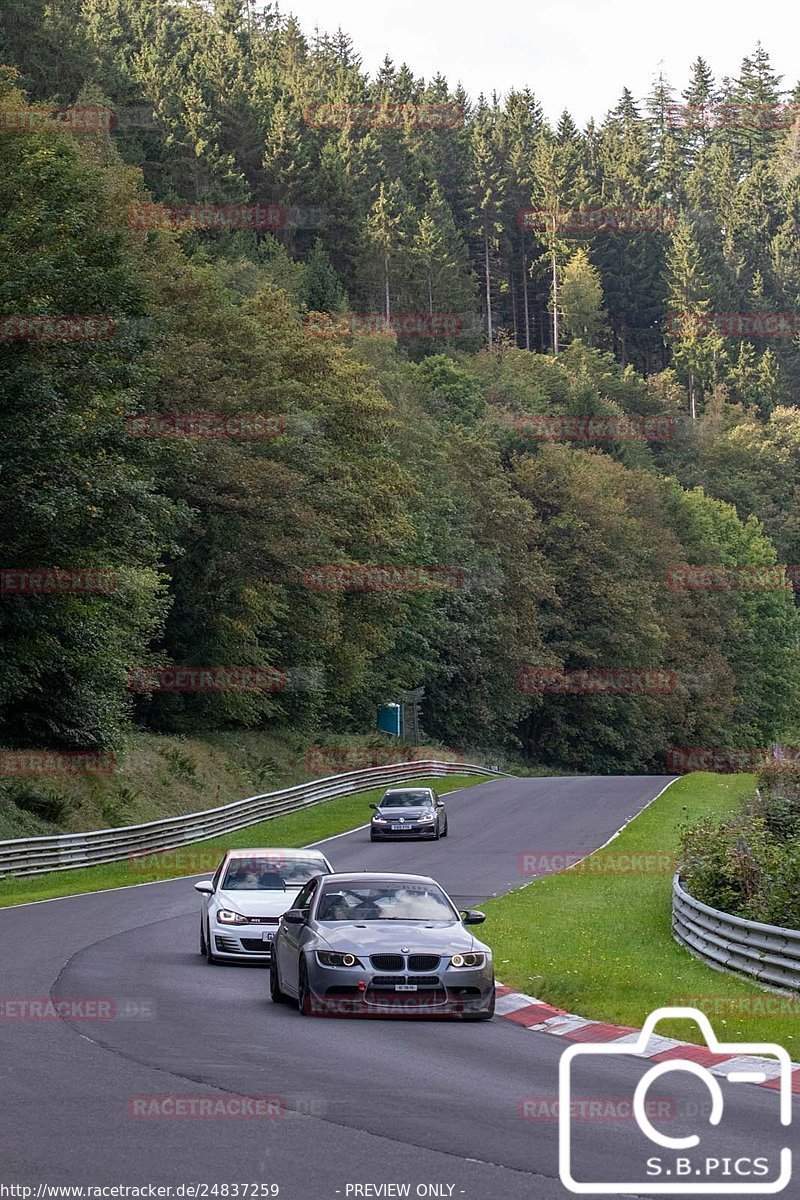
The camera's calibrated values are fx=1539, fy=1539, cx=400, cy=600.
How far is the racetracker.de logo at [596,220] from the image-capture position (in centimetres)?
15988

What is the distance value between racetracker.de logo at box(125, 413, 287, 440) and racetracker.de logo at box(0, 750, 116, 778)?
931 cm

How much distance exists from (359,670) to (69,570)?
89.3ft

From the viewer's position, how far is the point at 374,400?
63.1 m

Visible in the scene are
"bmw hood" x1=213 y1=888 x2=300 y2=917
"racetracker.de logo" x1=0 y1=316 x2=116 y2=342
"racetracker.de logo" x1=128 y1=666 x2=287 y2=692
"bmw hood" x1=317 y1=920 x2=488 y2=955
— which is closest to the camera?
"bmw hood" x1=317 y1=920 x2=488 y2=955

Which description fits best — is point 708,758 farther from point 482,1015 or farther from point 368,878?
point 482,1015

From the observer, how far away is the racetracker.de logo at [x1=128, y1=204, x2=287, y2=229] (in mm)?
61312

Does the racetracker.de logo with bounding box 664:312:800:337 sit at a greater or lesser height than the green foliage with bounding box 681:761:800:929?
greater

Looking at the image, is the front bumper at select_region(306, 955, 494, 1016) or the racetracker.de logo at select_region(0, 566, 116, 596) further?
the racetracker.de logo at select_region(0, 566, 116, 596)

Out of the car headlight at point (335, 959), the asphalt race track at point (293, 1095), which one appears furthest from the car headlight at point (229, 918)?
the car headlight at point (335, 959)

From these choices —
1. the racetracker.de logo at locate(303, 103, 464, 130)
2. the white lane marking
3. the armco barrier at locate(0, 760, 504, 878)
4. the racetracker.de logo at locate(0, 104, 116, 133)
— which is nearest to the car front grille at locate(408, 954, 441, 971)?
the white lane marking

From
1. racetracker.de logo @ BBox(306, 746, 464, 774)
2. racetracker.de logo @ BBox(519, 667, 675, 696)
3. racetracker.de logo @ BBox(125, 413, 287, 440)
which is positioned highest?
racetracker.de logo @ BBox(125, 413, 287, 440)

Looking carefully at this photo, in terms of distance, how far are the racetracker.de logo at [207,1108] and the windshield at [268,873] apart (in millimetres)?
10314

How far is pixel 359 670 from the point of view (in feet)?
208

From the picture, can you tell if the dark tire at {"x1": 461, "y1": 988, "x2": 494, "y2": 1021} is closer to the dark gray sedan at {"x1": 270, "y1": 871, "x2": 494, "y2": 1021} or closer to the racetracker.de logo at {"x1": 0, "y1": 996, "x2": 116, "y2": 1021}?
the dark gray sedan at {"x1": 270, "y1": 871, "x2": 494, "y2": 1021}
